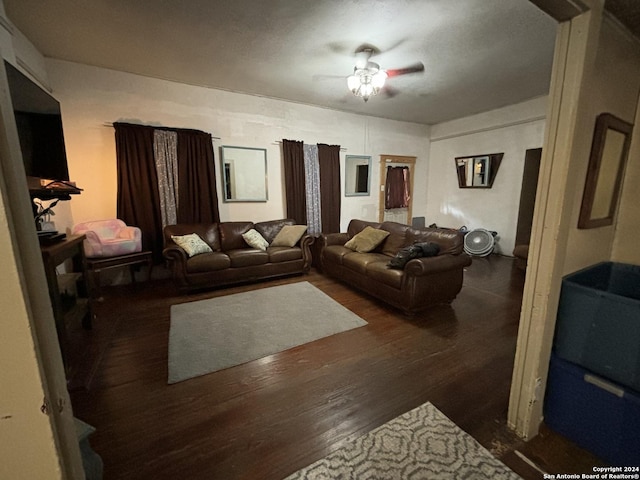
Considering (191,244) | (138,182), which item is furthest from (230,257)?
(138,182)

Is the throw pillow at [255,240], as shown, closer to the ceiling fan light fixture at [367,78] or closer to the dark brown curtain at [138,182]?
the dark brown curtain at [138,182]

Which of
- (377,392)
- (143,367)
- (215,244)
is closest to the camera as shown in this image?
(377,392)

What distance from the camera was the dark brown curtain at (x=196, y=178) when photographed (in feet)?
12.5

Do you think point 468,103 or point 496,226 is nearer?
point 468,103

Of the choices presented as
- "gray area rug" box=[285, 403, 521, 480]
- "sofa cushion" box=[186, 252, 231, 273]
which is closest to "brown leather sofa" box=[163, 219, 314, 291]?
"sofa cushion" box=[186, 252, 231, 273]

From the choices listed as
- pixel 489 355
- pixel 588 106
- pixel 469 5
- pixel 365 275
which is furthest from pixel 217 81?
pixel 489 355

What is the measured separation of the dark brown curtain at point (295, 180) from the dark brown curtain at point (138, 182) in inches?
77.4

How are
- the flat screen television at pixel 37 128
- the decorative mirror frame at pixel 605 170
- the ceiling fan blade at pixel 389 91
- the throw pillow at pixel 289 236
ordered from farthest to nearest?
1. the throw pillow at pixel 289 236
2. the ceiling fan blade at pixel 389 91
3. the flat screen television at pixel 37 128
4. the decorative mirror frame at pixel 605 170

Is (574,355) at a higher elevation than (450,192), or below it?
below

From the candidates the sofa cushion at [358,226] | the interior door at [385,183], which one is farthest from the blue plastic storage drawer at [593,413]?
the interior door at [385,183]

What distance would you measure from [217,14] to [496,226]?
5.53 metres

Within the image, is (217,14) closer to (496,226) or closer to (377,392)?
(377,392)

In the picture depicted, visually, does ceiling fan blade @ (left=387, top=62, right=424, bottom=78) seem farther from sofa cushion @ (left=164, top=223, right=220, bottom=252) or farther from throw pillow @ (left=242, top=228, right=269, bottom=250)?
sofa cushion @ (left=164, top=223, right=220, bottom=252)

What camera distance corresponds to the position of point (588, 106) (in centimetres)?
122
